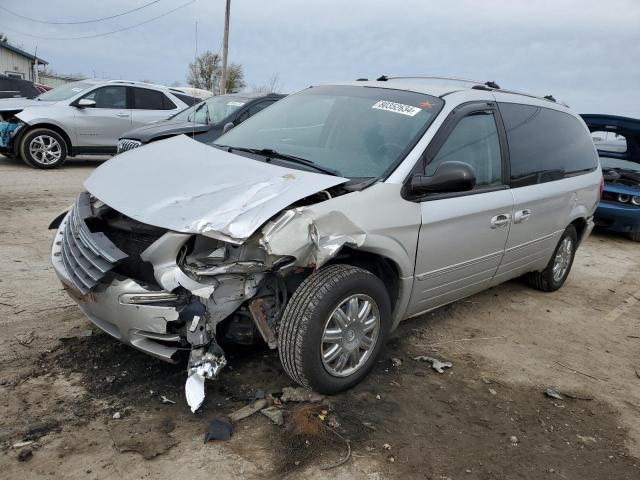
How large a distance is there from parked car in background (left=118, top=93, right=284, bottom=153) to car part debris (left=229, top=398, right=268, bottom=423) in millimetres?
5425

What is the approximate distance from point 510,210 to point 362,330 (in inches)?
63.5

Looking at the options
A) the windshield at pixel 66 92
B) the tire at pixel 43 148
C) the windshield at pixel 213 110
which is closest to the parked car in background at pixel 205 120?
the windshield at pixel 213 110

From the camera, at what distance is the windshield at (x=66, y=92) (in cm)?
1066

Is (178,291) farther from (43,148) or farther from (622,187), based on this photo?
(43,148)

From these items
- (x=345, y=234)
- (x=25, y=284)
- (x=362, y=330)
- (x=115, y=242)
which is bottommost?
(x=25, y=284)

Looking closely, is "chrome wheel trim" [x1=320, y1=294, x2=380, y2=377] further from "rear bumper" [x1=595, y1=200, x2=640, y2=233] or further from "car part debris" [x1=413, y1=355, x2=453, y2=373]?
"rear bumper" [x1=595, y1=200, x2=640, y2=233]

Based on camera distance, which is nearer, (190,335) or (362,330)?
(190,335)

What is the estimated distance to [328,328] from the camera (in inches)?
116

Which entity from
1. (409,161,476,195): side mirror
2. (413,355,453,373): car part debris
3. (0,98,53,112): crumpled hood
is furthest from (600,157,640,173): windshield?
(0,98,53,112): crumpled hood

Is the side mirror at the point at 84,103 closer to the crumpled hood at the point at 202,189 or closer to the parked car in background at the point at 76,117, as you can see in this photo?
the parked car in background at the point at 76,117

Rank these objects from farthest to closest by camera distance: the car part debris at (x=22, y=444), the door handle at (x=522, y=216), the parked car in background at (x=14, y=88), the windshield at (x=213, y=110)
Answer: the parked car in background at (x=14, y=88) < the windshield at (x=213, y=110) < the door handle at (x=522, y=216) < the car part debris at (x=22, y=444)

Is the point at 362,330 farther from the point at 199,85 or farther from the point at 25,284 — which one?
the point at 199,85

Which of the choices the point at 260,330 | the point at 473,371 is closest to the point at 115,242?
the point at 260,330

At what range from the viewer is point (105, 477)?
2.36 meters
